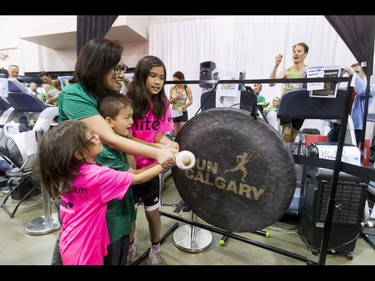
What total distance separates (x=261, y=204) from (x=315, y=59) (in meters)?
4.37

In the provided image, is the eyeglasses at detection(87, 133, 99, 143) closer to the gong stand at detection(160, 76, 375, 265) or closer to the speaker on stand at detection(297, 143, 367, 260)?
the gong stand at detection(160, 76, 375, 265)

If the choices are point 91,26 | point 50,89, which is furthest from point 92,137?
point 50,89

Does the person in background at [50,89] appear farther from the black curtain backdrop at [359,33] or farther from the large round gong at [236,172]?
the black curtain backdrop at [359,33]

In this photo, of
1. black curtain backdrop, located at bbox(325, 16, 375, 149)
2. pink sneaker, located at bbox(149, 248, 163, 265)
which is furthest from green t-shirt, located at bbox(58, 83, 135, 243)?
black curtain backdrop, located at bbox(325, 16, 375, 149)

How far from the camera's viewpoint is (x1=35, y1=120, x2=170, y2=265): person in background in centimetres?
91

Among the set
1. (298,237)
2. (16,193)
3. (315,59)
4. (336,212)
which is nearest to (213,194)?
(336,212)

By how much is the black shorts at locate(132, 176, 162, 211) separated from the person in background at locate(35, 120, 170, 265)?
40 cm

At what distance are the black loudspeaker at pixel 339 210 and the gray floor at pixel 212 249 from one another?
0.39 feet

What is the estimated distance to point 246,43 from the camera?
488 centimetres

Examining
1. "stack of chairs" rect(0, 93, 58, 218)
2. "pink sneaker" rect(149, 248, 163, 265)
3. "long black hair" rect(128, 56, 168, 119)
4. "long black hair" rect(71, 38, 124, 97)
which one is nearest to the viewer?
"long black hair" rect(71, 38, 124, 97)

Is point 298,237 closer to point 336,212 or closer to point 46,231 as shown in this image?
point 336,212

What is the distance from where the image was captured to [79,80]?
106cm

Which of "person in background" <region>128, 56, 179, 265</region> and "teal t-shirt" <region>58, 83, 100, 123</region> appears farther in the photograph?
"person in background" <region>128, 56, 179, 265</region>

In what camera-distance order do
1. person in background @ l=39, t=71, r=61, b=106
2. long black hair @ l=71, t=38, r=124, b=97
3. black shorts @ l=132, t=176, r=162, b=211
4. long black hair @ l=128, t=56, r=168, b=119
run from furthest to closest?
person in background @ l=39, t=71, r=61, b=106
black shorts @ l=132, t=176, r=162, b=211
long black hair @ l=128, t=56, r=168, b=119
long black hair @ l=71, t=38, r=124, b=97
